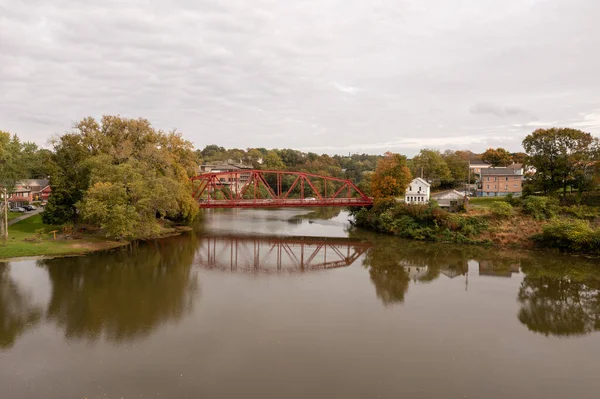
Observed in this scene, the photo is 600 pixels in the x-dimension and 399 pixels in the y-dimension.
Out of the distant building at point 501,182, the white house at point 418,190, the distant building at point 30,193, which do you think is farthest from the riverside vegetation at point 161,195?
the distant building at point 30,193

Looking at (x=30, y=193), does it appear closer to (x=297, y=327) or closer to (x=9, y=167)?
(x=9, y=167)

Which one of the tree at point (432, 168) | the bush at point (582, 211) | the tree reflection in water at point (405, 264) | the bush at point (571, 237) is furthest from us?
the tree at point (432, 168)

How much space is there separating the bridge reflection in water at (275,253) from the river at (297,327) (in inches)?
13.2

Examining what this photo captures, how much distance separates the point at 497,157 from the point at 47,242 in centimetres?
6506

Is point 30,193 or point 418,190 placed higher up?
point 418,190

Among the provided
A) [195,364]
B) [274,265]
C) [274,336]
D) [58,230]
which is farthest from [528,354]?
[58,230]

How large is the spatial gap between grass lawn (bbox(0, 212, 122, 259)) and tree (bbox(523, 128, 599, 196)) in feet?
124

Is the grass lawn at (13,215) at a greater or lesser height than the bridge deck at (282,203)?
lesser

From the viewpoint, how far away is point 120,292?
1844 cm

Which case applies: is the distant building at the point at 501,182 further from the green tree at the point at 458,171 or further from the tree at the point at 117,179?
the tree at the point at 117,179

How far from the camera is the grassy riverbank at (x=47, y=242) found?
2458 centimetres

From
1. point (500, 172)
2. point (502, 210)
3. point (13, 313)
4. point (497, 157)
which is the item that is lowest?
point (13, 313)

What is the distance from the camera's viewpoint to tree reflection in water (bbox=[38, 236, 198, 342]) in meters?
14.5

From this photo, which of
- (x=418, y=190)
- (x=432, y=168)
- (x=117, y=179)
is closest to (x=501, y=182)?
(x=432, y=168)
